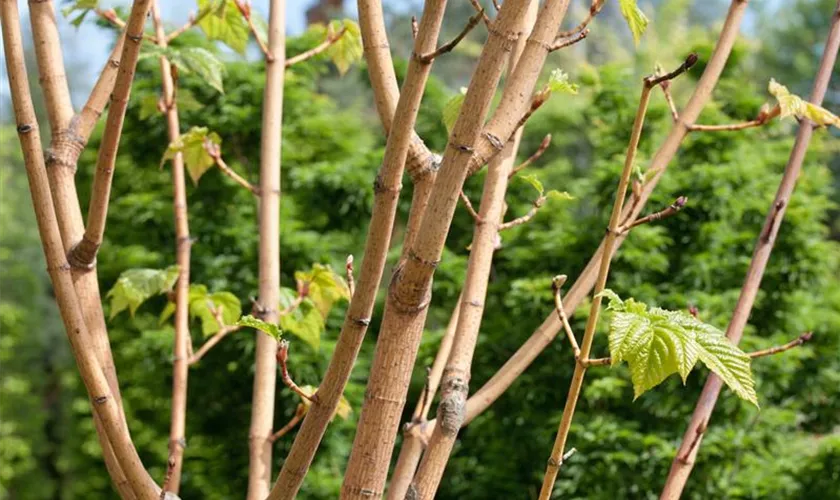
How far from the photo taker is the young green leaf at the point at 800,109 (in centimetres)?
99

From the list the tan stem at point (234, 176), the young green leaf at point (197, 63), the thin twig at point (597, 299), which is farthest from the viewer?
the tan stem at point (234, 176)

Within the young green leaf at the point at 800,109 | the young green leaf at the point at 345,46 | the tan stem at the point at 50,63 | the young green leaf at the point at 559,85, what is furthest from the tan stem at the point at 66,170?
the young green leaf at the point at 800,109

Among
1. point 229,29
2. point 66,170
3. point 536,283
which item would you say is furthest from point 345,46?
point 536,283

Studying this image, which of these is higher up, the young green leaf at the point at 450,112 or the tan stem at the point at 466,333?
the young green leaf at the point at 450,112

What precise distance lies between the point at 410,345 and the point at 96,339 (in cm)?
36

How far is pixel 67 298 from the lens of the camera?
0.86 m

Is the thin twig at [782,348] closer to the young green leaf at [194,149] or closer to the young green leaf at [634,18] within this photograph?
the young green leaf at [634,18]

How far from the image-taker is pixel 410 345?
718mm

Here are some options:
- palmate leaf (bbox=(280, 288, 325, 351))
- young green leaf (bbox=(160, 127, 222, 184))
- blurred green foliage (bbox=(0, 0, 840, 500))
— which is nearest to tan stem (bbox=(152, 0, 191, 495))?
young green leaf (bbox=(160, 127, 222, 184))

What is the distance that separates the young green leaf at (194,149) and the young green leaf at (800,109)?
0.74 metres

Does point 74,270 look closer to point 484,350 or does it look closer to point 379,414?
point 379,414

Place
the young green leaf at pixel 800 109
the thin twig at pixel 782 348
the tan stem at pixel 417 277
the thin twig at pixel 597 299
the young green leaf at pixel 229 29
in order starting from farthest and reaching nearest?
1. the young green leaf at pixel 229 29
2. the young green leaf at pixel 800 109
3. the thin twig at pixel 782 348
4. the thin twig at pixel 597 299
5. the tan stem at pixel 417 277

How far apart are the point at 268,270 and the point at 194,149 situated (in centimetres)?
29

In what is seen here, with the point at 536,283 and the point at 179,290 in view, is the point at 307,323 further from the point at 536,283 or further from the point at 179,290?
the point at 536,283
